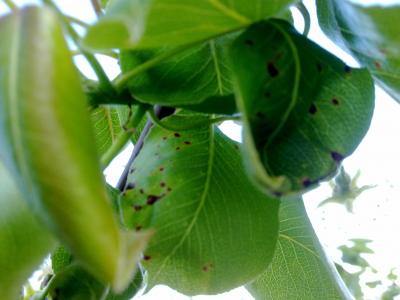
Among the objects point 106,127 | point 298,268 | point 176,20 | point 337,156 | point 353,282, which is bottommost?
point 353,282

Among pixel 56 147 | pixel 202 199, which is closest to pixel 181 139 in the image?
pixel 202 199

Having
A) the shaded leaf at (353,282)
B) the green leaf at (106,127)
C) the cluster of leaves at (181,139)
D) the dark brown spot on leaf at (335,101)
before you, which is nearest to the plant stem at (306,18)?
the cluster of leaves at (181,139)

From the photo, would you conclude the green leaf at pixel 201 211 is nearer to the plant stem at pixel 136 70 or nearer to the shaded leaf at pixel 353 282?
the plant stem at pixel 136 70

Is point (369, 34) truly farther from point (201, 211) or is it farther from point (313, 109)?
point (201, 211)

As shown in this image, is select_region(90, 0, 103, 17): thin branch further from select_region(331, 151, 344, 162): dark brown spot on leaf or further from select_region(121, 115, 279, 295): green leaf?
select_region(331, 151, 344, 162): dark brown spot on leaf

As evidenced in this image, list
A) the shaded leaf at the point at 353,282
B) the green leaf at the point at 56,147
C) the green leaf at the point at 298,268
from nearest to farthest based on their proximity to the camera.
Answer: the green leaf at the point at 56,147 < the green leaf at the point at 298,268 < the shaded leaf at the point at 353,282

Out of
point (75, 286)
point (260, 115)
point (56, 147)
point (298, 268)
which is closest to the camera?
point (56, 147)

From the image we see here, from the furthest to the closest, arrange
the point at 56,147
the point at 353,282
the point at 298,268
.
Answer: the point at 353,282 → the point at 298,268 → the point at 56,147

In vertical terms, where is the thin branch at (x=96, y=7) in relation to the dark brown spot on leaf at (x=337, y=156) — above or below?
above
